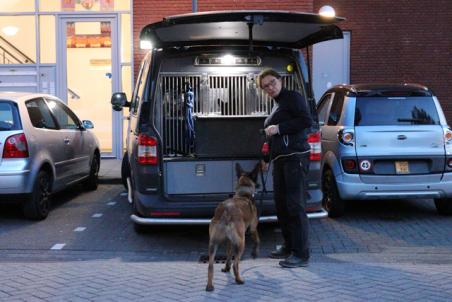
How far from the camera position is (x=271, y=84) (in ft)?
18.6

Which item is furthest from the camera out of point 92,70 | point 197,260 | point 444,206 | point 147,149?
point 92,70

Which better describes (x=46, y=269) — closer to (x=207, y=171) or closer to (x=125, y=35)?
(x=207, y=171)

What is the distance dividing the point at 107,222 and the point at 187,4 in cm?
705

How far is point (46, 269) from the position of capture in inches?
222

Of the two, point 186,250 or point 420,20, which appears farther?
point 420,20

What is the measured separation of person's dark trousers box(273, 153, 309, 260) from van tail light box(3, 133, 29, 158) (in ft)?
11.3

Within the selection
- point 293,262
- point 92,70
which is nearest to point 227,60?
point 293,262

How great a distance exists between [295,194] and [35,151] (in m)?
3.75

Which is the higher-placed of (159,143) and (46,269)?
(159,143)

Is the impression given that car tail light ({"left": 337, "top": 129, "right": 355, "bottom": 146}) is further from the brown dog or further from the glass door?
the glass door

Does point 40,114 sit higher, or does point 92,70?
point 92,70

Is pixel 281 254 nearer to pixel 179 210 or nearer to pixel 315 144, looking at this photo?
pixel 179 210

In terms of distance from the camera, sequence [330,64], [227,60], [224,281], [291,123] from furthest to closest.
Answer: [330,64], [227,60], [291,123], [224,281]

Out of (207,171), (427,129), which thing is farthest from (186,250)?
(427,129)
